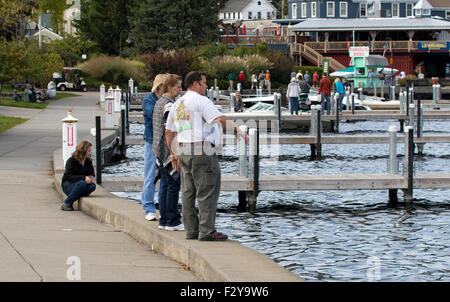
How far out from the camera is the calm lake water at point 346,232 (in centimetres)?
1431

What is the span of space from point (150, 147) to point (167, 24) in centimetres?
8322

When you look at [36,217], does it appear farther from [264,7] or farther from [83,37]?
[264,7]

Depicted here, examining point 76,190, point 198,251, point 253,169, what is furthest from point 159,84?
point 253,169

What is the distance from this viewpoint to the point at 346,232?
17.9 meters

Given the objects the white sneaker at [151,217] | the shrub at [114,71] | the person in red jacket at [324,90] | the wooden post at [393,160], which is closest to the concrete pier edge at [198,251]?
the white sneaker at [151,217]

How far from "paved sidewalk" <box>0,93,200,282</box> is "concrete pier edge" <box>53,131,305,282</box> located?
0.13 meters

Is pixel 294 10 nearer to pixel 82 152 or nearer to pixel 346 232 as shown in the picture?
pixel 346 232

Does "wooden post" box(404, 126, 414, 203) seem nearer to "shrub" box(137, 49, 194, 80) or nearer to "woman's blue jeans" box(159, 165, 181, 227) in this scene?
"woman's blue jeans" box(159, 165, 181, 227)

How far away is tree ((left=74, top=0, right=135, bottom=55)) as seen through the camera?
105 m

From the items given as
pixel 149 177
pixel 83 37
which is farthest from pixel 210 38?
pixel 149 177

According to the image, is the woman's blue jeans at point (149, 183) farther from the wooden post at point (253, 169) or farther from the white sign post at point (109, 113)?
the white sign post at point (109, 113)

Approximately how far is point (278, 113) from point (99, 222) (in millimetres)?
25668

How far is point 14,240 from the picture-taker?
1221 cm

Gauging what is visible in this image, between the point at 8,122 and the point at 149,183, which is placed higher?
the point at 8,122
